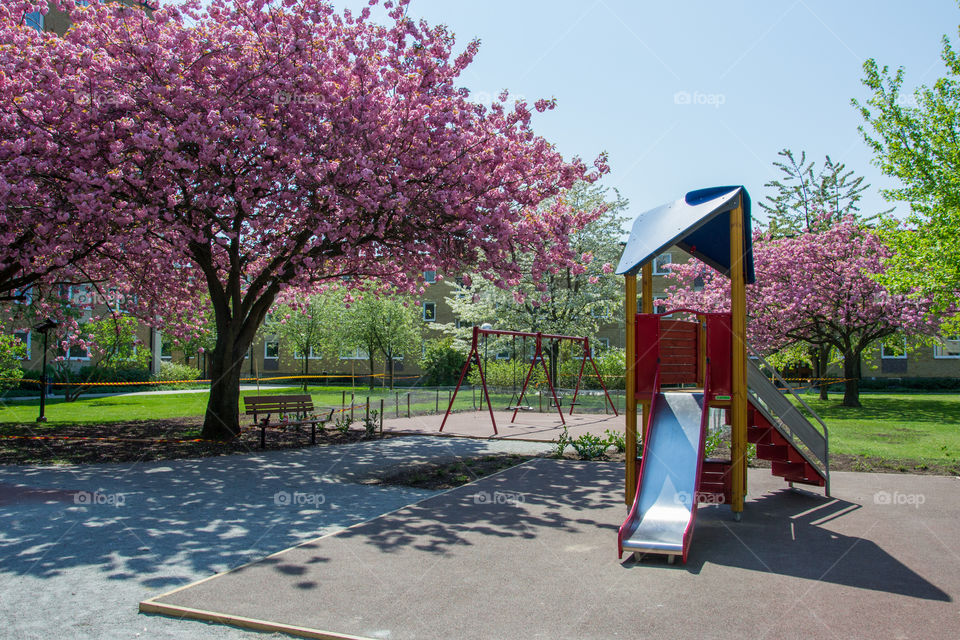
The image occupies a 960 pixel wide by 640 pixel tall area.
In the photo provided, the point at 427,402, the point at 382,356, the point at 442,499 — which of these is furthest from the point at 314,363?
the point at 442,499

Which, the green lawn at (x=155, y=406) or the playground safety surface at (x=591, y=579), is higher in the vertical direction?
the green lawn at (x=155, y=406)

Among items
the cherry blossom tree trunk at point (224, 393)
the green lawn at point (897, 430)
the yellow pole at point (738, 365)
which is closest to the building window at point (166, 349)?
the cherry blossom tree trunk at point (224, 393)

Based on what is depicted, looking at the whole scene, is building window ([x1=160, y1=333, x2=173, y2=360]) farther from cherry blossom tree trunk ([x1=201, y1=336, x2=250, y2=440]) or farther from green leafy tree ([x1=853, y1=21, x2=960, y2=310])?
green leafy tree ([x1=853, y1=21, x2=960, y2=310])

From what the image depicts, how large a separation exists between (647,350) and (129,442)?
10.9 m

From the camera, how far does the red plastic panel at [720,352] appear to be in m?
8.15

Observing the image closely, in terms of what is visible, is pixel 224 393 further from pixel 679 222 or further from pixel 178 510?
pixel 679 222

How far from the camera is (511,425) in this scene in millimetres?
18719

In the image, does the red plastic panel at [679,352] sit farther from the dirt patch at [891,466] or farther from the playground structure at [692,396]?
the dirt patch at [891,466]

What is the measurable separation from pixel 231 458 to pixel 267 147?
5.39 metres

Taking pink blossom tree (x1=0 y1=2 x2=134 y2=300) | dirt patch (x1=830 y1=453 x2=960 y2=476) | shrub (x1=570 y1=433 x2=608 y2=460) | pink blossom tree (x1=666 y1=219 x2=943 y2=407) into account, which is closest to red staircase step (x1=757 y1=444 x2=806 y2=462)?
dirt patch (x1=830 y1=453 x2=960 y2=476)

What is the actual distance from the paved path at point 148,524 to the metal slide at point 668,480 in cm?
297

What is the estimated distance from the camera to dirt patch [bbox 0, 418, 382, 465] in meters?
12.3

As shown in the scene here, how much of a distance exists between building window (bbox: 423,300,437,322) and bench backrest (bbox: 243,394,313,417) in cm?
3360

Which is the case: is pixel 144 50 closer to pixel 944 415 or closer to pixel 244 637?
pixel 244 637
